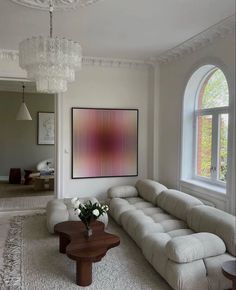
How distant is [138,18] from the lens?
3.66 meters

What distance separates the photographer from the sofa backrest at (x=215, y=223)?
9.98ft

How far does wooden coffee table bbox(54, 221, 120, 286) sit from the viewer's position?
2914mm

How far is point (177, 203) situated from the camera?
411 cm

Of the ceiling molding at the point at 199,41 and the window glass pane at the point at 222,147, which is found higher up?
the ceiling molding at the point at 199,41

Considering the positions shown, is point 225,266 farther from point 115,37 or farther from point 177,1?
point 115,37

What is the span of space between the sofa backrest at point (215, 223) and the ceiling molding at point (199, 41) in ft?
7.57

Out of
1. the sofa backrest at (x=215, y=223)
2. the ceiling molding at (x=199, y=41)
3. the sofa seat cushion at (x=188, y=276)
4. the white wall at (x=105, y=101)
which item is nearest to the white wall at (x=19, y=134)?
the white wall at (x=105, y=101)

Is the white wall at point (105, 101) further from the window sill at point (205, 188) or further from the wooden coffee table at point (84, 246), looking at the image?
the wooden coffee table at point (84, 246)

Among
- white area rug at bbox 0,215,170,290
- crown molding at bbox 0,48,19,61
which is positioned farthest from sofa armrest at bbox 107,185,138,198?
crown molding at bbox 0,48,19,61

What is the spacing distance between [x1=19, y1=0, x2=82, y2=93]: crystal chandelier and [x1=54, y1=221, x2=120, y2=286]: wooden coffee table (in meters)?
1.66

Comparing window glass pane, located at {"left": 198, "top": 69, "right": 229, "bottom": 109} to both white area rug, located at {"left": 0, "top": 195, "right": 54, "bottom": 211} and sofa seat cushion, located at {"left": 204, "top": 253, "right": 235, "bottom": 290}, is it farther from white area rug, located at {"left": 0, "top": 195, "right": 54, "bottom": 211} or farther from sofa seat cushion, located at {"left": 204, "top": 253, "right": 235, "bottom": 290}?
white area rug, located at {"left": 0, "top": 195, "right": 54, "bottom": 211}

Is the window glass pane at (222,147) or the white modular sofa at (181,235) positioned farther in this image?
the window glass pane at (222,147)

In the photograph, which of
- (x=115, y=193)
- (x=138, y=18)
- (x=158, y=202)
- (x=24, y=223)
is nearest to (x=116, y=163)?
(x=115, y=193)

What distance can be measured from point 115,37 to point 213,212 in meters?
2.83
